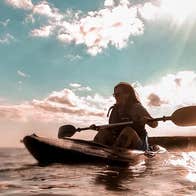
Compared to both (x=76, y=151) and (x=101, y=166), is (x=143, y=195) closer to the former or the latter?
(x=101, y=166)

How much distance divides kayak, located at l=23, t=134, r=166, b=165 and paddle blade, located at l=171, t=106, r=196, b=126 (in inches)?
102

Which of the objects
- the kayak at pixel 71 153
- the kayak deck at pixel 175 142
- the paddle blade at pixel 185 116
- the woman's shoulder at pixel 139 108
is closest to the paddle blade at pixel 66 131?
the woman's shoulder at pixel 139 108

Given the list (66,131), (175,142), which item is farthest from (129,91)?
(175,142)

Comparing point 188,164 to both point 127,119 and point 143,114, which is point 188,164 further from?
point 127,119

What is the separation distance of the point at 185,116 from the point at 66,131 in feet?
16.1

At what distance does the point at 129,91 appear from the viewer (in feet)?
38.5

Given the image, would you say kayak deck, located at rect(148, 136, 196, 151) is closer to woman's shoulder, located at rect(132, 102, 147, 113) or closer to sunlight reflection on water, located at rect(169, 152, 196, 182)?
woman's shoulder, located at rect(132, 102, 147, 113)

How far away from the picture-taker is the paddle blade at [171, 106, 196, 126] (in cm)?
1029

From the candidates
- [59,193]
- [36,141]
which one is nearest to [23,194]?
[59,193]

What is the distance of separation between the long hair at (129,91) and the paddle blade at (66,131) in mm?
2709

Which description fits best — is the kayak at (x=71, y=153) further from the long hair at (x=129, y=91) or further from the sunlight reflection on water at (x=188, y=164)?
the long hair at (x=129, y=91)

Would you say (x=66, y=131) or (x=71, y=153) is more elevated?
(x=66, y=131)

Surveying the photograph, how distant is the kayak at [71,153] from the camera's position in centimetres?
795

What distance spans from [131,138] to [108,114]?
2604mm
